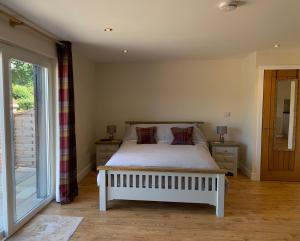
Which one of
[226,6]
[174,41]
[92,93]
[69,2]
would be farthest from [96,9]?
[92,93]

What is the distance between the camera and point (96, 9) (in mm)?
2242

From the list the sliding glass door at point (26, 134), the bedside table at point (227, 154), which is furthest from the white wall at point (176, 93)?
the sliding glass door at point (26, 134)

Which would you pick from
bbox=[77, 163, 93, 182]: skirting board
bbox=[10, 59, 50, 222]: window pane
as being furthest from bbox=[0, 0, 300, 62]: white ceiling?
bbox=[77, 163, 93, 182]: skirting board

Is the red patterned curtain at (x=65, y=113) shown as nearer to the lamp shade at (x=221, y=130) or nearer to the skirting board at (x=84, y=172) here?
the skirting board at (x=84, y=172)

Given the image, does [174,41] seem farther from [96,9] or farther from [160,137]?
[160,137]

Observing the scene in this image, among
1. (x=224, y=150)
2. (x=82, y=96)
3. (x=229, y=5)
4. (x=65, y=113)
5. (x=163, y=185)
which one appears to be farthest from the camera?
(x=224, y=150)

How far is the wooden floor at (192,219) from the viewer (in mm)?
2562

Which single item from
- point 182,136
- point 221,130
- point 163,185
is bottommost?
point 163,185

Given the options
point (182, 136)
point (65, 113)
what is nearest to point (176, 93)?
point (182, 136)

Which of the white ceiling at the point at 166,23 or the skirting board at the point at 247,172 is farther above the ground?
the white ceiling at the point at 166,23

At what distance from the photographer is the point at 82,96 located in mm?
4371

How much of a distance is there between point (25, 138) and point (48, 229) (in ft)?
3.48

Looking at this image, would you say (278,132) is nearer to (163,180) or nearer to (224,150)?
(224,150)

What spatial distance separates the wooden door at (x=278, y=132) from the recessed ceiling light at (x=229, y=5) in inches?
91.8
